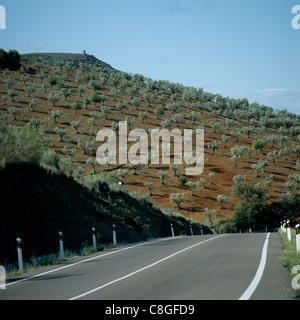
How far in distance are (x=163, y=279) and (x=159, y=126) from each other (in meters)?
73.5

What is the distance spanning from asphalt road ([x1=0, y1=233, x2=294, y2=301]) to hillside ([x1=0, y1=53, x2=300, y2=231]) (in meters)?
41.7

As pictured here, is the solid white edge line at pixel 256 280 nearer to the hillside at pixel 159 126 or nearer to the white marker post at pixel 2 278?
the white marker post at pixel 2 278

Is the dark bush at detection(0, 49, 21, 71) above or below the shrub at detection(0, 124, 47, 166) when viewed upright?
above

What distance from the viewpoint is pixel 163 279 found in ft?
32.0

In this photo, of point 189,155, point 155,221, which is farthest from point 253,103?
point 155,221

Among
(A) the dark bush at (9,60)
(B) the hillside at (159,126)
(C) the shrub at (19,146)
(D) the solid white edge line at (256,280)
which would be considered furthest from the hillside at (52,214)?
(A) the dark bush at (9,60)

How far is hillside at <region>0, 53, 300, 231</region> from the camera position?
62.9 meters

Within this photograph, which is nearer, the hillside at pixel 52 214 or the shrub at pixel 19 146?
the hillside at pixel 52 214

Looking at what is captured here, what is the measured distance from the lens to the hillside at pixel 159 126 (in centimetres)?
6294

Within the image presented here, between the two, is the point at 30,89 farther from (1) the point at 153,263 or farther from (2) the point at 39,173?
(1) the point at 153,263

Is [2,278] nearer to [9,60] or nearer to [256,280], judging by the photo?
[256,280]

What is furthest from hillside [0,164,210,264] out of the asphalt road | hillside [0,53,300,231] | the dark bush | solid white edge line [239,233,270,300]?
the dark bush

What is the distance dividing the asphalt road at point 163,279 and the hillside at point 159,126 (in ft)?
137

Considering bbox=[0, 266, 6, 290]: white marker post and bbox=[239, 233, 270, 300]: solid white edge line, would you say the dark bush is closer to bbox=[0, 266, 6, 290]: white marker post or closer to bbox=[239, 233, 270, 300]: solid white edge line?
bbox=[0, 266, 6, 290]: white marker post
